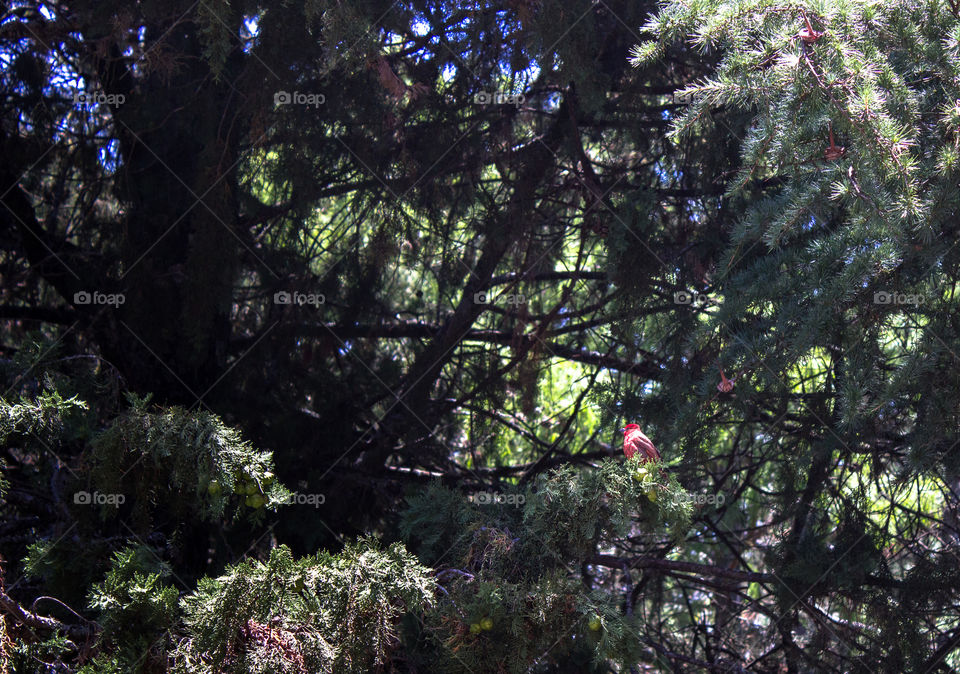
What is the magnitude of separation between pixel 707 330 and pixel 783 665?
91.9 inches

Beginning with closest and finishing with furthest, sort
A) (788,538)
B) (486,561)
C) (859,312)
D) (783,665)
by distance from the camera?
(859,312), (486,561), (788,538), (783,665)

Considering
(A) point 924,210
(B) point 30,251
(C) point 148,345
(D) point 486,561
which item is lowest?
(D) point 486,561

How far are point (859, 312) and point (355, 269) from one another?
287 centimetres

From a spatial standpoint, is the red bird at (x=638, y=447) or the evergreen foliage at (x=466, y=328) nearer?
the evergreen foliage at (x=466, y=328)

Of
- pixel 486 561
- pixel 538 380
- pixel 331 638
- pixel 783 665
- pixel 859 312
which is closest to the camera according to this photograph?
pixel 331 638

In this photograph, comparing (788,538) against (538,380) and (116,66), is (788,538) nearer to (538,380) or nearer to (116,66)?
(538,380)

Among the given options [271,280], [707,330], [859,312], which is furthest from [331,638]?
[271,280]

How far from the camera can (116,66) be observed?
4566 millimetres

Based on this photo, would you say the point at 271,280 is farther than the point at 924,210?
Yes

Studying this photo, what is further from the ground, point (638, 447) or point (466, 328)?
point (466, 328)

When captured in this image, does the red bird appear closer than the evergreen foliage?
No

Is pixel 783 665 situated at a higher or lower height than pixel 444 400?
lower

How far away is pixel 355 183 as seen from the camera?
4574 mm

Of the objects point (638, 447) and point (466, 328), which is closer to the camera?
point (638, 447)
